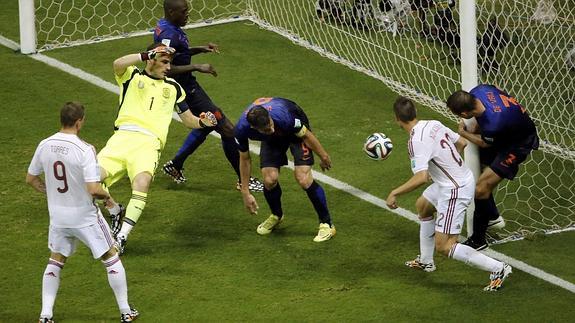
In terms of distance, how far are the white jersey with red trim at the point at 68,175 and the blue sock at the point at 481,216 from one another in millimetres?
3470

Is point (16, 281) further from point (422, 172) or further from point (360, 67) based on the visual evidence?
point (360, 67)

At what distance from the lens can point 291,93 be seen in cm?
1518

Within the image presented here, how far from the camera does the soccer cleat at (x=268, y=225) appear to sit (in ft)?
38.2

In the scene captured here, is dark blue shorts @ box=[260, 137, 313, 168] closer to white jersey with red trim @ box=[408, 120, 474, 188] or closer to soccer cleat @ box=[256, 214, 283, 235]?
soccer cleat @ box=[256, 214, 283, 235]

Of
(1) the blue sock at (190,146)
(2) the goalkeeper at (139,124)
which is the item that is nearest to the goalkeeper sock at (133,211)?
(2) the goalkeeper at (139,124)

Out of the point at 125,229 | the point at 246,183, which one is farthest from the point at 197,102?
the point at 125,229

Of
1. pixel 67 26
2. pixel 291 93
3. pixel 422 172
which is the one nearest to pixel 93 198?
pixel 422 172

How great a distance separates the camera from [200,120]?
11.6 metres

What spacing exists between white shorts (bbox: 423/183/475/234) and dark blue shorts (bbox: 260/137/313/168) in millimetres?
1458

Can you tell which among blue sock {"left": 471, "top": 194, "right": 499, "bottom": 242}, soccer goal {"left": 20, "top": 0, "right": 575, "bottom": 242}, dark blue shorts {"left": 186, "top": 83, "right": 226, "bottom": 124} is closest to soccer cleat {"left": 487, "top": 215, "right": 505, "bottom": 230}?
soccer goal {"left": 20, "top": 0, "right": 575, "bottom": 242}

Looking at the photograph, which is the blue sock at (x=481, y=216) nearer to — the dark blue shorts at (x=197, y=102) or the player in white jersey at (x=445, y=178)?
the player in white jersey at (x=445, y=178)

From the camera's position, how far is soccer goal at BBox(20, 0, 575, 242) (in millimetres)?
12375

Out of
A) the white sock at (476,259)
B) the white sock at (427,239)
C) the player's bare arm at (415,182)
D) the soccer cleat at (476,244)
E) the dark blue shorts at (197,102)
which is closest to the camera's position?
the player's bare arm at (415,182)

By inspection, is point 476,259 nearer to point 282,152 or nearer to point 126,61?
point 282,152
